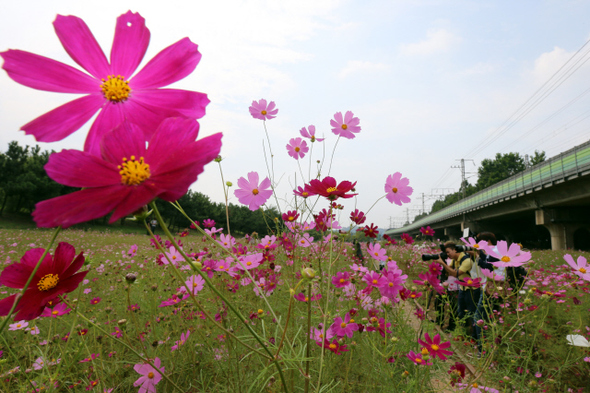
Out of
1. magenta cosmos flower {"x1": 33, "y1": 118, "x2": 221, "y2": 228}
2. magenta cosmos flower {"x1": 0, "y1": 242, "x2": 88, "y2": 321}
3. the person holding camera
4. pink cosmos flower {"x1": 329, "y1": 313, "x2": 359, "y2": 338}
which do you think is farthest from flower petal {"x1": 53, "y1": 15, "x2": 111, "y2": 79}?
the person holding camera

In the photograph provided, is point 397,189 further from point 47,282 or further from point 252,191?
point 47,282

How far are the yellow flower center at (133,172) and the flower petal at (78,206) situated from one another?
0.5 inches

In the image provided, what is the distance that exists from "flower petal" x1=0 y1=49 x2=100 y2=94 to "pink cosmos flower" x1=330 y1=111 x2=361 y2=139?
50.1 inches

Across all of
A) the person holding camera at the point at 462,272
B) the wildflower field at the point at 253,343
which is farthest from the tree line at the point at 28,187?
the wildflower field at the point at 253,343

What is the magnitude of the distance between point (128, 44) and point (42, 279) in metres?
0.41

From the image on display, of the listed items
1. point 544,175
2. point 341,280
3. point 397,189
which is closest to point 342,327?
point 341,280

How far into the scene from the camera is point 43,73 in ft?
1.08

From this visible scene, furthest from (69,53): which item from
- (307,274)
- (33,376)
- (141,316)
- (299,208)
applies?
(141,316)

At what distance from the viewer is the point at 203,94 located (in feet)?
1.17

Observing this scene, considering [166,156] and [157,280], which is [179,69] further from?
[157,280]

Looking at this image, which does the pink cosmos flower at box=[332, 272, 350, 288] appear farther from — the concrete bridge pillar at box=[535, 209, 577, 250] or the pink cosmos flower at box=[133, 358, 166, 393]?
the concrete bridge pillar at box=[535, 209, 577, 250]

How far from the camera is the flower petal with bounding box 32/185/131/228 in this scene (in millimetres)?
253

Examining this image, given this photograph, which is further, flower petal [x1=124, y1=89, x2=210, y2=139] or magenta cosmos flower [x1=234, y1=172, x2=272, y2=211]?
magenta cosmos flower [x1=234, y1=172, x2=272, y2=211]

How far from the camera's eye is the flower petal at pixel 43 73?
307 millimetres
